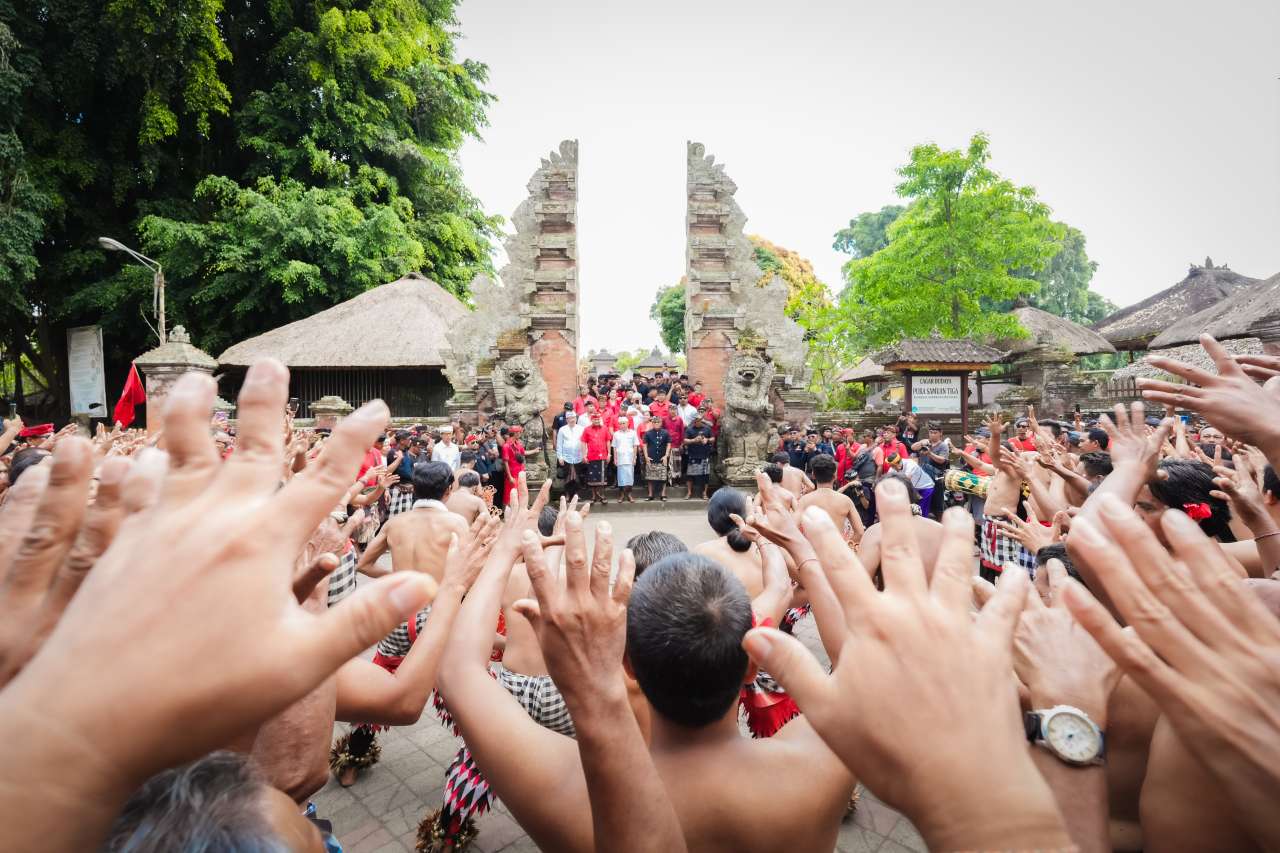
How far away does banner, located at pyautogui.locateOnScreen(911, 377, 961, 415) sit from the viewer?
1237 centimetres

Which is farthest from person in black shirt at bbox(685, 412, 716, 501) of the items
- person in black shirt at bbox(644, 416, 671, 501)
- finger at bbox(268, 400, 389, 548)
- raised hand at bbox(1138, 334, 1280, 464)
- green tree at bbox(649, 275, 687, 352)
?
green tree at bbox(649, 275, 687, 352)

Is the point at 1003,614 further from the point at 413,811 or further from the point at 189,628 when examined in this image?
the point at 413,811

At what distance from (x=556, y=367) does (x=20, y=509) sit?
14822 millimetres

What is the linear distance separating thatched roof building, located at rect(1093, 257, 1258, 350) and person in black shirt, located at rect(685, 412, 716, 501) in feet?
72.2

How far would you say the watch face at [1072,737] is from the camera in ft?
4.32

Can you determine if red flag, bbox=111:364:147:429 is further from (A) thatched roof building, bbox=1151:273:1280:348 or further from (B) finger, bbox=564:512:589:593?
(A) thatched roof building, bbox=1151:273:1280:348

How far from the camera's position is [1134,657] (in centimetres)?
97

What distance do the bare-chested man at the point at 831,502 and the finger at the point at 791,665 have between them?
372 centimetres

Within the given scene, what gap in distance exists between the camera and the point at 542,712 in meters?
2.42

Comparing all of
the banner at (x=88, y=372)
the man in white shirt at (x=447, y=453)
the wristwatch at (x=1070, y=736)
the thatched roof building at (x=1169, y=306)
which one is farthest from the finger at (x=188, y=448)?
the thatched roof building at (x=1169, y=306)

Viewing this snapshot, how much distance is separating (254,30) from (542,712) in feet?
81.2

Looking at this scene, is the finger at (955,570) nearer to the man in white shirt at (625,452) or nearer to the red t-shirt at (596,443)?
the red t-shirt at (596,443)

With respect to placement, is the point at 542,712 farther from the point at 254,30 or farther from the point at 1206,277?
the point at 1206,277

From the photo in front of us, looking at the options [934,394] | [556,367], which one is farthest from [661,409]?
[934,394]
